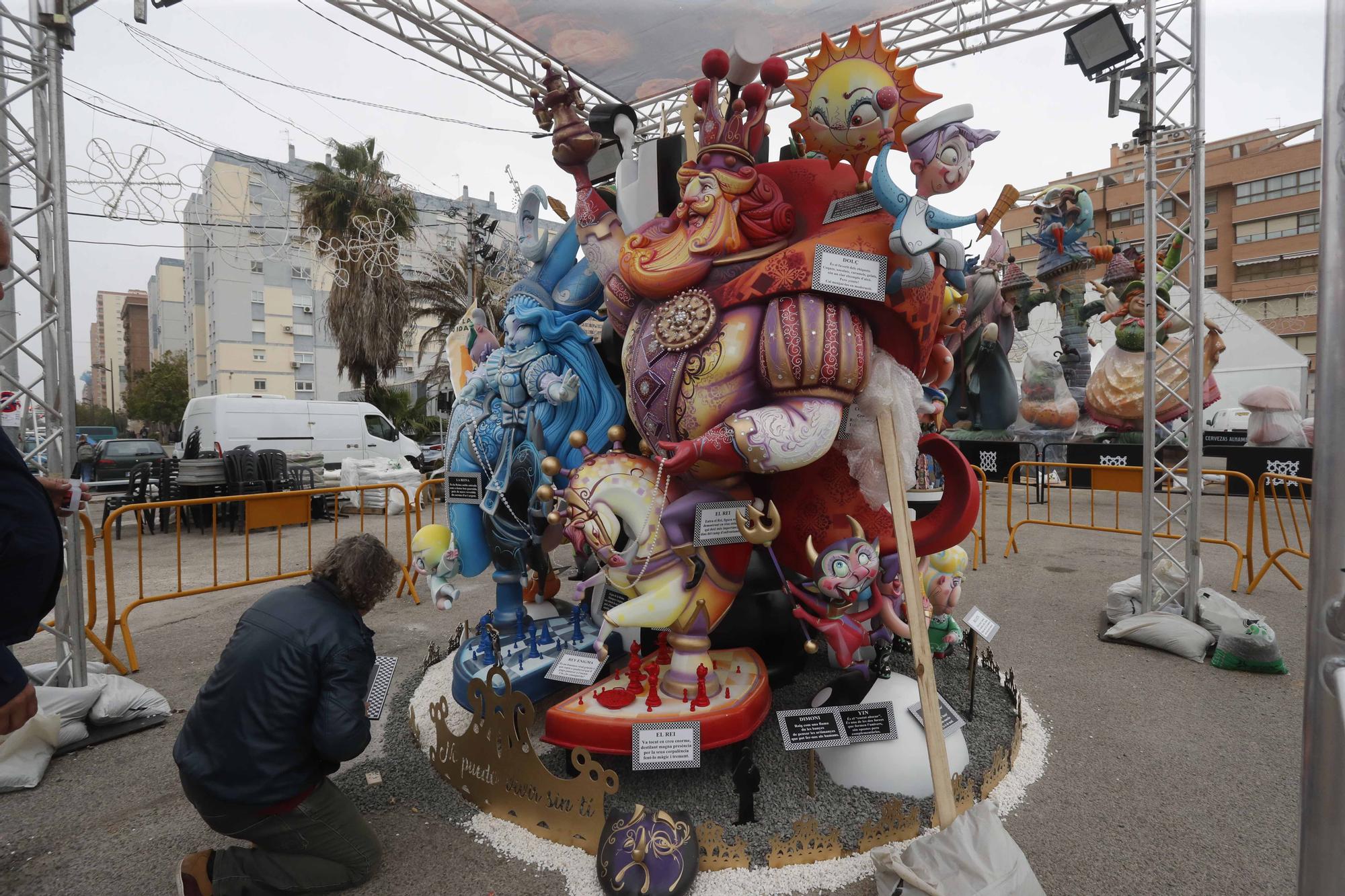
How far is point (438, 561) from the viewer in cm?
367

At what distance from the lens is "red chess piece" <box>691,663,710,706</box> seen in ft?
8.73

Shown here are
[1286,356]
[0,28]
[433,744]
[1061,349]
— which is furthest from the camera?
[1286,356]

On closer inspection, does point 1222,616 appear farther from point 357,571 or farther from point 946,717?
point 357,571

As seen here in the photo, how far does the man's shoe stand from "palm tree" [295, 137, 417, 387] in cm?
1412

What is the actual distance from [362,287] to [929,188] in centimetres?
1480

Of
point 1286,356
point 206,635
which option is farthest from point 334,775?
point 1286,356

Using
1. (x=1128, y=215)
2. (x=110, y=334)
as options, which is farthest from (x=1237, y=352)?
(x=110, y=334)

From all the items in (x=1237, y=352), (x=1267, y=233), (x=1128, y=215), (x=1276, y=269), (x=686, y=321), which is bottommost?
(x=686, y=321)

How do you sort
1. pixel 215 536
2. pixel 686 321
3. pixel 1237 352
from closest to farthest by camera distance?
pixel 686 321 < pixel 215 536 < pixel 1237 352

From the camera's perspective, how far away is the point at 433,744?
127 inches

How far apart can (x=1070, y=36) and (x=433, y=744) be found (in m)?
6.28

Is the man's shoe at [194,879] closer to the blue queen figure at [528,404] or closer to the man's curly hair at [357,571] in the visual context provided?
the man's curly hair at [357,571]

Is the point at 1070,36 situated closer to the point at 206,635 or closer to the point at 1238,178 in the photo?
the point at 206,635

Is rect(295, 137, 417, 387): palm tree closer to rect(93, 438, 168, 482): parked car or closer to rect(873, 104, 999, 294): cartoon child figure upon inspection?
rect(93, 438, 168, 482): parked car
